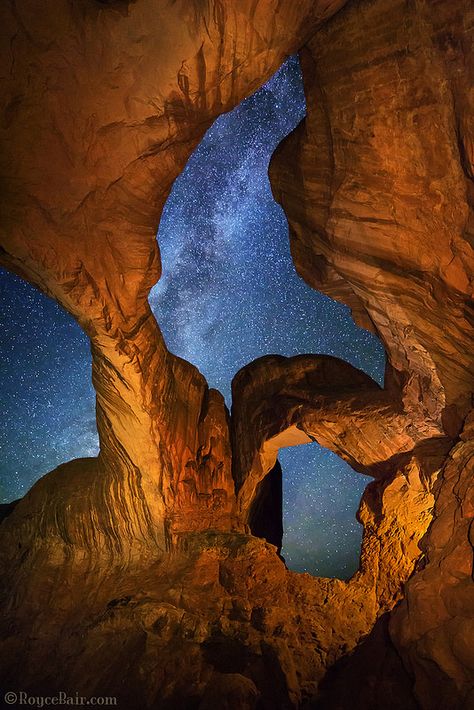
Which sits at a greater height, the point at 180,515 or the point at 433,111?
the point at 433,111

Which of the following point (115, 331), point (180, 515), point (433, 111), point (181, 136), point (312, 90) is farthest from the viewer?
point (180, 515)

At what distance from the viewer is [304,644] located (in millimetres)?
5695

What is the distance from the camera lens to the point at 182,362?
8.14 metres

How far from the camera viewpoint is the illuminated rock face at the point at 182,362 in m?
4.68

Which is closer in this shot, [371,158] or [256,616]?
[371,158]

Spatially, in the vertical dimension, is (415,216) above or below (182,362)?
above

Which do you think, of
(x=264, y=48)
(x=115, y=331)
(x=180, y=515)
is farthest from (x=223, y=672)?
(x=264, y=48)

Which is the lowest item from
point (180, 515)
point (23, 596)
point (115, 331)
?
point (23, 596)

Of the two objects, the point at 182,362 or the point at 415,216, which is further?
the point at 182,362

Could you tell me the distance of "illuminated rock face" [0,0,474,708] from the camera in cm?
468

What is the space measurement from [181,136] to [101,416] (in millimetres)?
3693

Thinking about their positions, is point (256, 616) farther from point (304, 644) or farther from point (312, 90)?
point (312, 90)

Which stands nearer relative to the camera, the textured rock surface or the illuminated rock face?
the textured rock surface

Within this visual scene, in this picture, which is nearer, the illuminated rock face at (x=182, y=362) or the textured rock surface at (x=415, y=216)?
the textured rock surface at (x=415, y=216)
